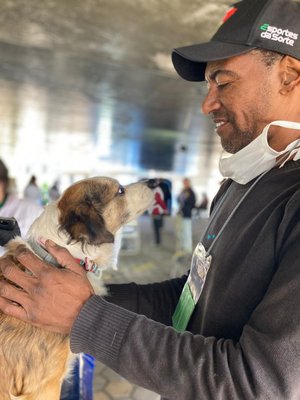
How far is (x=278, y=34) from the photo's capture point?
1.26m

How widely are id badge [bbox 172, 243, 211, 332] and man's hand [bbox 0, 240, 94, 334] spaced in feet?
1.48

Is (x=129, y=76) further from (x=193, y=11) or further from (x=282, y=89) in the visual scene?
(x=282, y=89)

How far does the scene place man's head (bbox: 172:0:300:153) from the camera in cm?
126

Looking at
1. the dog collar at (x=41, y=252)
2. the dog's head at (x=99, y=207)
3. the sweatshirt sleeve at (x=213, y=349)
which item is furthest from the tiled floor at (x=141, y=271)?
the sweatshirt sleeve at (x=213, y=349)

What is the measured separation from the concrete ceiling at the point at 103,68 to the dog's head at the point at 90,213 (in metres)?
2.42

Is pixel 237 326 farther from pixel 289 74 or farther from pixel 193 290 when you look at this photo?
pixel 289 74

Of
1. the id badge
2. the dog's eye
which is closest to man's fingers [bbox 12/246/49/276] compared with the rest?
the id badge

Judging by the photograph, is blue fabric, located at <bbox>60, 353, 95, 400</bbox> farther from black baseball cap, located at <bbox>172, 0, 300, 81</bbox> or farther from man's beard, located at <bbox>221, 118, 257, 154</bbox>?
black baseball cap, located at <bbox>172, 0, 300, 81</bbox>

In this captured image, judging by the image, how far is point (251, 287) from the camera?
112cm

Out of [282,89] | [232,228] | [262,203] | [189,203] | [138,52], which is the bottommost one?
[189,203]

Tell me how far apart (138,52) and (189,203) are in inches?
252

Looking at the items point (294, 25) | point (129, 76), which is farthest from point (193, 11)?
point (294, 25)

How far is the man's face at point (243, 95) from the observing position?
4.28ft

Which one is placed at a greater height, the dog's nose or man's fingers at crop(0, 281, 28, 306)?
the dog's nose
